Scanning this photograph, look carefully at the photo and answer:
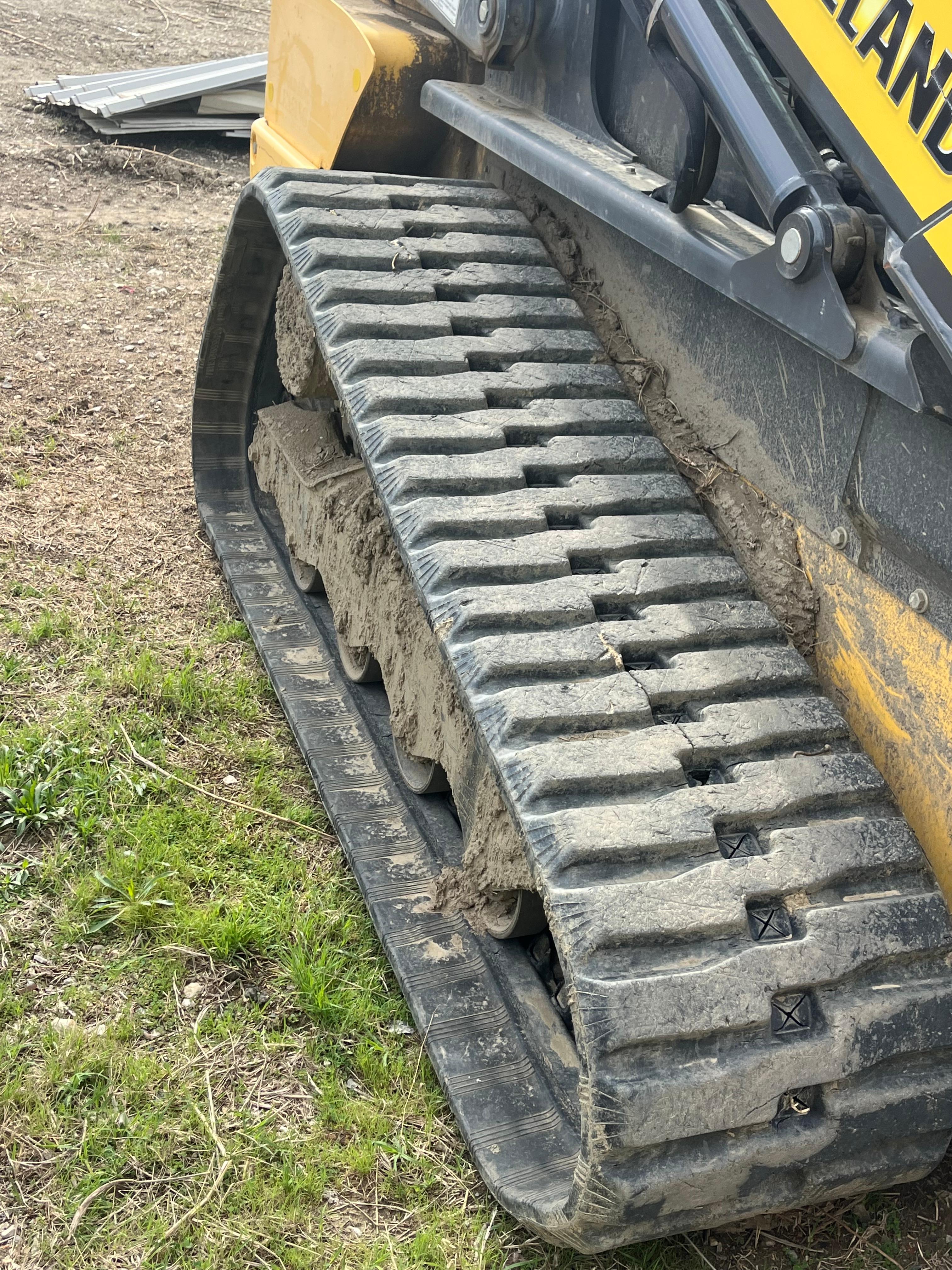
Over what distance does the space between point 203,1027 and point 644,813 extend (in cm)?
101

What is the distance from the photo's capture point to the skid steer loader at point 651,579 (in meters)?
1.69

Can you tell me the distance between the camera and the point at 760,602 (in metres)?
2.19

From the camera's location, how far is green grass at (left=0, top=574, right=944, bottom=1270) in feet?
6.58

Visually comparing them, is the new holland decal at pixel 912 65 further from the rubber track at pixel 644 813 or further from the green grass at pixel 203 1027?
the green grass at pixel 203 1027

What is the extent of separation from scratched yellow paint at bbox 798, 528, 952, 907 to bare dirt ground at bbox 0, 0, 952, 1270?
2.09 feet

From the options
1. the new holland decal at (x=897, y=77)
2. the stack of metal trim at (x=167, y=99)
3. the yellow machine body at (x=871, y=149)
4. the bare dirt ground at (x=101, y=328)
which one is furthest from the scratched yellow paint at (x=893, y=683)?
the stack of metal trim at (x=167, y=99)

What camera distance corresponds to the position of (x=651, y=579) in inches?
85.2

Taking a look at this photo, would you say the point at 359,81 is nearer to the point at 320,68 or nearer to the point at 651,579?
the point at 320,68

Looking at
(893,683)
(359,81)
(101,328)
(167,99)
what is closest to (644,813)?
(893,683)

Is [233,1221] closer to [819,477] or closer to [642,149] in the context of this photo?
[819,477]

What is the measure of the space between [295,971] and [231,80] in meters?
6.40

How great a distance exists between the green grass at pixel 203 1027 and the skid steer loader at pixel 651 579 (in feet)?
0.39

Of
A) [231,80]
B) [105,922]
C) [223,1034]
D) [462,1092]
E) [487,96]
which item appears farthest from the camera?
[231,80]

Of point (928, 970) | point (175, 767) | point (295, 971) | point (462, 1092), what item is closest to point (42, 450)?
point (175, 767)
